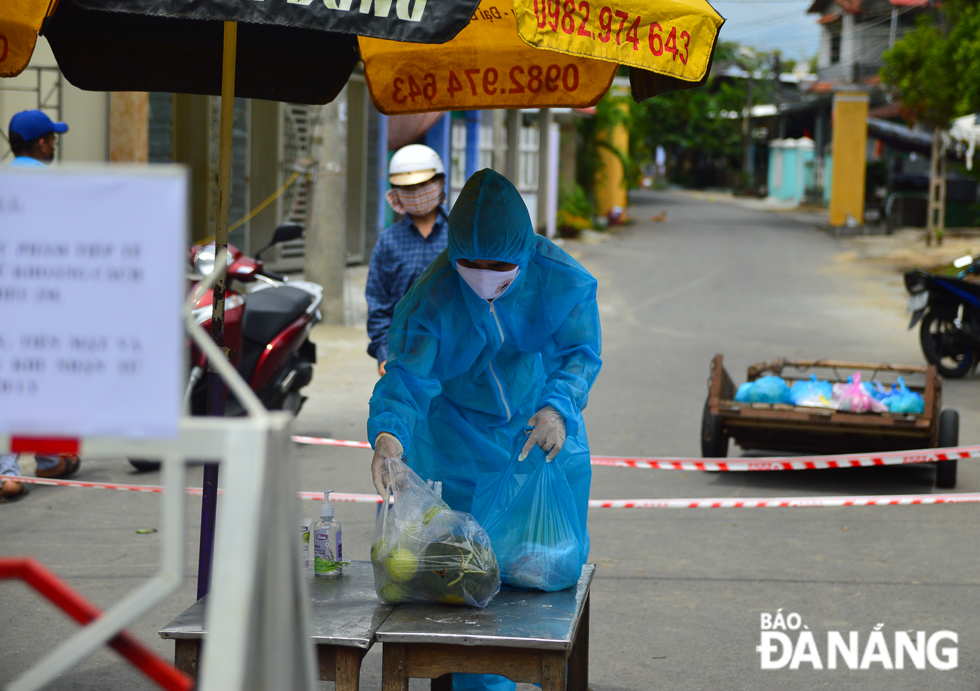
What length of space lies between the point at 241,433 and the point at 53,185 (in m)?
0.41

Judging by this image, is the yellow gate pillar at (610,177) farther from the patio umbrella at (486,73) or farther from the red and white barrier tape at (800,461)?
the patio umbrella at (486,73)

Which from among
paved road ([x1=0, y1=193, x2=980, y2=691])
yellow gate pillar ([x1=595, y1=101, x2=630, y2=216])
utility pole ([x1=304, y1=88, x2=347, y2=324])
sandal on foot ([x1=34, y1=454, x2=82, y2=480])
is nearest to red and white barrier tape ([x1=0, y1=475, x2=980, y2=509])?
paved road ([x1=0, y1=193, x2=980, y2=691])

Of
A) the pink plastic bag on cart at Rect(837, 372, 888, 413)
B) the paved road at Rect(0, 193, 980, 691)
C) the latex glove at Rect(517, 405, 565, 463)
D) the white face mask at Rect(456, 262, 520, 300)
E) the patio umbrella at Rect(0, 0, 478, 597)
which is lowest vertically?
the paved road at Rect(0, 193, 980, 691)

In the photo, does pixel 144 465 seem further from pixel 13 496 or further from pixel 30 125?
pixel 30 125

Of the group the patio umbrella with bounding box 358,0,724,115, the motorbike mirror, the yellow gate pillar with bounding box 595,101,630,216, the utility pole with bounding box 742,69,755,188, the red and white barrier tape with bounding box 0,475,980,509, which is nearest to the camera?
the patio umbrella with bounding box 358,0,724,115

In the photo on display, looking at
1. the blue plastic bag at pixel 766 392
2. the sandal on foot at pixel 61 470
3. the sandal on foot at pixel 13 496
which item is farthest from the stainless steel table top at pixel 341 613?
the blue plastic bag at pixel 766 392

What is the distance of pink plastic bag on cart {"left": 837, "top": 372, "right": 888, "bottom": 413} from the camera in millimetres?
6480

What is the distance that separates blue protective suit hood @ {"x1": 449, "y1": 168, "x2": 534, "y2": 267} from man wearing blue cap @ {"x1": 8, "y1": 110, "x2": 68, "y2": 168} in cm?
320

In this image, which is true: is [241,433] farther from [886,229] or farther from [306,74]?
[886,229]

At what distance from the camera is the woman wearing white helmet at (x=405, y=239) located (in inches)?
221

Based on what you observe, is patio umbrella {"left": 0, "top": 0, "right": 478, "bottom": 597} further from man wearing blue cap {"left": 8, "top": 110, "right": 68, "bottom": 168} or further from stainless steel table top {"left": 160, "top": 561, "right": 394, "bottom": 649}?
man wearing blue cap {"left": 8, "top": 110, "right": 68, "bottom": 168}

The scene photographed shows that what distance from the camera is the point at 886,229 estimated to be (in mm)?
29297

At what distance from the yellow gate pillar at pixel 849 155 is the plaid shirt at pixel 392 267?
2681 centimetres

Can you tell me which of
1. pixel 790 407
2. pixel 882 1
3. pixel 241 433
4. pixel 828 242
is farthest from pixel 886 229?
pixel 241 433
